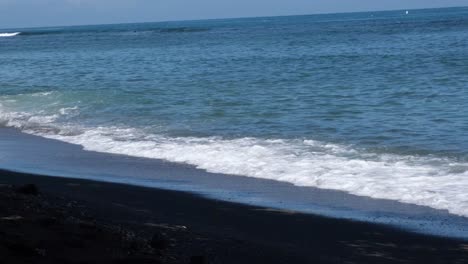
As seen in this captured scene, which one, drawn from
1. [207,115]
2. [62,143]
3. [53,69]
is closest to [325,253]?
[62,143]

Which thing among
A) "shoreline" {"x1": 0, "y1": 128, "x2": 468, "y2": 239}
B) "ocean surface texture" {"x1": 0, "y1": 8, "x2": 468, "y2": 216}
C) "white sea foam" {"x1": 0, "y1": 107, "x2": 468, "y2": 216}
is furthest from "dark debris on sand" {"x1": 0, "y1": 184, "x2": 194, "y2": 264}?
"ocean surface texture" {"x1": 0, "y1": 8, "x2": 468, "y2": 216}

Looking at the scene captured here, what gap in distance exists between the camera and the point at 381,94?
2378 cm

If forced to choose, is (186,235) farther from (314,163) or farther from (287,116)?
(287,116)

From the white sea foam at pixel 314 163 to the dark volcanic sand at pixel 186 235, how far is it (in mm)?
1762

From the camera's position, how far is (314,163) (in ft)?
44.7

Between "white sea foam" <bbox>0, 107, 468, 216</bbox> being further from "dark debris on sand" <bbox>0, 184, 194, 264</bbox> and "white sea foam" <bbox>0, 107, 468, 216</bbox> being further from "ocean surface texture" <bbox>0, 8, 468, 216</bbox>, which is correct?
"dark debris on sand" <bbox>0, 184, 194, 264</bbox>

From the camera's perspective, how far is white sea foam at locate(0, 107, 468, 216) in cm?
1129

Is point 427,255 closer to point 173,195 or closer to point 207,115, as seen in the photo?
point 173,195

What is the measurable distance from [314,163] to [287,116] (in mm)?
6572

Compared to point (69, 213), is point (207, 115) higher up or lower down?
lower down

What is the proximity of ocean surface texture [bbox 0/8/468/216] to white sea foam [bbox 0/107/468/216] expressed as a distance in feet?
0.06

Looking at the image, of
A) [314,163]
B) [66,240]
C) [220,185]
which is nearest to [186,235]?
[66,240]

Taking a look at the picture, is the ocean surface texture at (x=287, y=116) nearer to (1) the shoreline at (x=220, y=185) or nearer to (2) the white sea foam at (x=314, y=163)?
(2) the white sea foam at (x=314, y=163)

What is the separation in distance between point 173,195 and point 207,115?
388 inches
